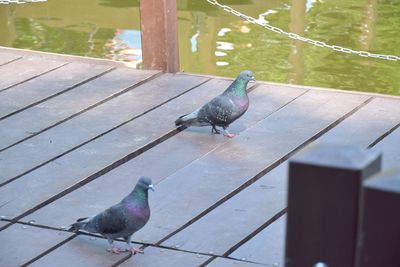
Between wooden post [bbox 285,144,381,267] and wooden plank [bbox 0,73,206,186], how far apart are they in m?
2.49

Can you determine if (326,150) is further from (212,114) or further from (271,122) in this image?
(271,122)

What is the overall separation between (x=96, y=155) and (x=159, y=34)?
120cm

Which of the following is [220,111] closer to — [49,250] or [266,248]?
[266,248]

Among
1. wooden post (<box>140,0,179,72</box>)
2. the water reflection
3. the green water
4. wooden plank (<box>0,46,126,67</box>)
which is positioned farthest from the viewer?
the water reflection

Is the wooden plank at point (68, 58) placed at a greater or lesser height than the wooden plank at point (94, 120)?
greater

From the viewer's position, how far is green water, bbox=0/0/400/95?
6.67 metres

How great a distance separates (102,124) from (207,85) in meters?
0.74

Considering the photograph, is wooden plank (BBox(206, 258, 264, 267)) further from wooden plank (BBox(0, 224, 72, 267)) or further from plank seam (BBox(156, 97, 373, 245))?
wooden plank (BBox(0, 224, 72, 267))

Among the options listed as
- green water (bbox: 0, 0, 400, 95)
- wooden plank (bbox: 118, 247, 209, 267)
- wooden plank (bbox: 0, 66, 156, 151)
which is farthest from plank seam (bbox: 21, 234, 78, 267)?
green water (bbox: 0, 0, 400, 95)

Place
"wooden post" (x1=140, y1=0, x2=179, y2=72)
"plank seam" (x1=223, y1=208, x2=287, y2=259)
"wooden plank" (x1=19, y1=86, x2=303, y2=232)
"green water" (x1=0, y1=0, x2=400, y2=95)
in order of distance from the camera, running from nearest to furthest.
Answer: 1. "plank seam" (x1=223, y1=208, x2=287, y2=259)
2. "wooden plank" (x1=19, y1=86, x2=303, y2=232)
3. "wooden post" (x1=140, y1=0, x2=179, y2=72)
4. "green water" (x1=0, y1=0, x2=400, y2=95)

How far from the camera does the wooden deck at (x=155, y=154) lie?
3.22 m

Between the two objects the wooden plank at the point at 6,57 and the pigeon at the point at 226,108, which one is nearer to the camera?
the pigeon at the point at 226,108

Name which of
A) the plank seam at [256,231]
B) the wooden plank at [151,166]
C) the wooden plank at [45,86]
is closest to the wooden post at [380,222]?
the plank seam at [256,231]

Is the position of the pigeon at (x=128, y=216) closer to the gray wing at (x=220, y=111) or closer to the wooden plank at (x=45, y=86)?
the gray wing at (x=220, y=111)
